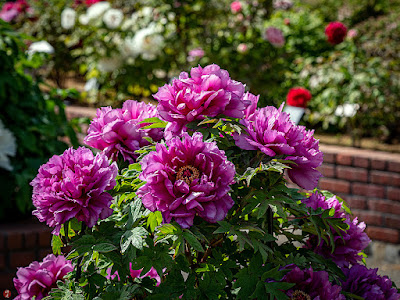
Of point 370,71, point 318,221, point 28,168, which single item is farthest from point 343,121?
point 318,221

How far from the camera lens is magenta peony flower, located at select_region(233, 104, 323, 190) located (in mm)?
1299

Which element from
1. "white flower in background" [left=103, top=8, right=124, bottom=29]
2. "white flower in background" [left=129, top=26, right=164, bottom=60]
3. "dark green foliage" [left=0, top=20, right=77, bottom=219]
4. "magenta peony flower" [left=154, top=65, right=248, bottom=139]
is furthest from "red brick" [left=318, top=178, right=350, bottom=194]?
"magenta peony flower" [left=154, top=65, right=248, bottom=139]

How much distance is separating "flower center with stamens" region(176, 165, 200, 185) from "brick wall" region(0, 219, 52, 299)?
1.61m

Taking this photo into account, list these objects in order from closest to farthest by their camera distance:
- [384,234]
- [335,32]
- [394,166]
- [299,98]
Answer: [394,166] < [384,234] < [299,98] < [335,32]

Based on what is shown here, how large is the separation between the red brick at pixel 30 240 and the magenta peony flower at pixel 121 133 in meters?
Answer: 1.26

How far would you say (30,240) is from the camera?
2.62 meters

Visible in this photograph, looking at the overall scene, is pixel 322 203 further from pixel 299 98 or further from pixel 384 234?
pixel 299 98

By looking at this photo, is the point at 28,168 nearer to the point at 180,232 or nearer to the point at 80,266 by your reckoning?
the point at 80,266

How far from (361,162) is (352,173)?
126 mm

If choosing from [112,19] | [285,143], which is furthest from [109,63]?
[285,143]

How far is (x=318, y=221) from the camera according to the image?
4.51ft

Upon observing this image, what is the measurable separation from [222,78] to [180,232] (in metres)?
0.39

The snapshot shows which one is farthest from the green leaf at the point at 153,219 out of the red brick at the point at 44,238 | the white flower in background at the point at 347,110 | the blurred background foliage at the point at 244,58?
the white flower in background at the point at 347,110

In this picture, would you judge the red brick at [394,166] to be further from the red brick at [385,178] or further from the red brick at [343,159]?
the red brick at [343,159]
